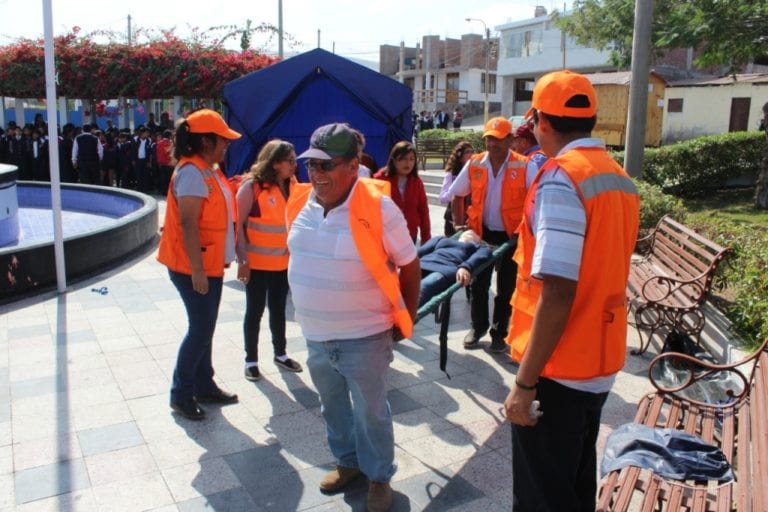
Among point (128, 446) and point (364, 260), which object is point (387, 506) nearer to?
point (364, 260)

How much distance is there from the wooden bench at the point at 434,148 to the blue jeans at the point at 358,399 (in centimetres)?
1754

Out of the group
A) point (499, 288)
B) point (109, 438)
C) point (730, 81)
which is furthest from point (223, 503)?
point (730, 81)

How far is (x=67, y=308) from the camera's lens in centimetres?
659

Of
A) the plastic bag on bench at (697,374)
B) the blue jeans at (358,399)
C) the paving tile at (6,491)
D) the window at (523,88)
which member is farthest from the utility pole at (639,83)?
the window at (523,88)

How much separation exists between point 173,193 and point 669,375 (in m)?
3.59

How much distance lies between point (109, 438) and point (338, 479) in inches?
58.9

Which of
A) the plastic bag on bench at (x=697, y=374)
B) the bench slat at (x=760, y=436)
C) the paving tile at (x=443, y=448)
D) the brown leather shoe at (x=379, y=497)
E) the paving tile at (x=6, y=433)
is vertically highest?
the bench slat at (x=760, y=436)

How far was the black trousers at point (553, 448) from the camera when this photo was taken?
2.34 metres

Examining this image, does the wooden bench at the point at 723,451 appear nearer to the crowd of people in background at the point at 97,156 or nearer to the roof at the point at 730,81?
the crowd of people in background at the point at 97,156

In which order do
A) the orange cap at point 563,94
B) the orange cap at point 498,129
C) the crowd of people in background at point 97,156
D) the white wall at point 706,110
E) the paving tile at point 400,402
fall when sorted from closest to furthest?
the orange cap at point 563,94 < the paving tile at point 400,402 < the orange cap at point 498,129 < the crowd of people in background at point 97,156 < the white wall at point 706,110

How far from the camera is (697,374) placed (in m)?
4.54

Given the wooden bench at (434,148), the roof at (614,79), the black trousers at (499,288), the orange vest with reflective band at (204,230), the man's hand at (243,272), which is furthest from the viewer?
the roof at (614,79)

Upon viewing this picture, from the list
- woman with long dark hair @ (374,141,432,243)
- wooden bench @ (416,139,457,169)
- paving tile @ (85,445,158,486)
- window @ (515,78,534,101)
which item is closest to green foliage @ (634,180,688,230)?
woman with long dark hair @ (374,141,432,243)

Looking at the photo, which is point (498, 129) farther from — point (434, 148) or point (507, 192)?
point (434, 148)
